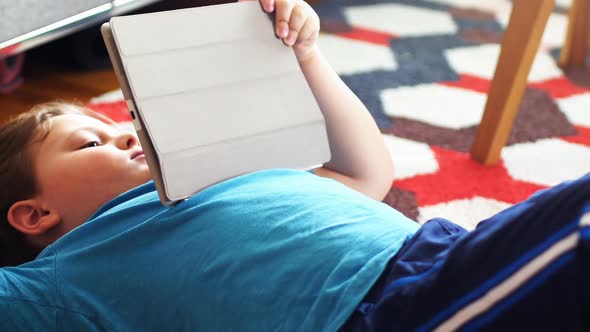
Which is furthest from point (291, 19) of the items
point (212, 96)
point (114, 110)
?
point (114, 110)

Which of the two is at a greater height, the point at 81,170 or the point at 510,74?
the point at 81,170

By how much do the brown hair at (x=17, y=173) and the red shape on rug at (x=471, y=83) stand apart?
0.86m

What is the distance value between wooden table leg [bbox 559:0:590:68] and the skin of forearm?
2.74 feet

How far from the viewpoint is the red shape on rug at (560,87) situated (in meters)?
1.38

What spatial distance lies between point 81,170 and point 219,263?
221 mm

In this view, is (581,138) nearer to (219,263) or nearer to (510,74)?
(510,74)

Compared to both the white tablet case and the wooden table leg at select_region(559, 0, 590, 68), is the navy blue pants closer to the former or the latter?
the white tablet case

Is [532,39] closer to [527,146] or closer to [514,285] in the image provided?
[527,146]

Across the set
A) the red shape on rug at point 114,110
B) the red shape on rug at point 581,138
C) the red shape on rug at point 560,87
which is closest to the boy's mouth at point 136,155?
the red shape on rug at point 114,110

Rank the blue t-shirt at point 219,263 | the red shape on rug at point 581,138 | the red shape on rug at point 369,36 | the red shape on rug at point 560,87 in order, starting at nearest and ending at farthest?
the blue t-shirt at point 219,263 → the red shape on rug at point 581,138 → the red shape on rug at point 560,87 → the red shape on rug at point 369,36

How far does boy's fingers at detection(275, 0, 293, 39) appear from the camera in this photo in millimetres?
704

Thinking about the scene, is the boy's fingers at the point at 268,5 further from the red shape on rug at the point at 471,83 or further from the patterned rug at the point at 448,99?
the red shape on rug at the point at 471,83

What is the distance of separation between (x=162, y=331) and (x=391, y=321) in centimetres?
22

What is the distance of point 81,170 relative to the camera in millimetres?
735
